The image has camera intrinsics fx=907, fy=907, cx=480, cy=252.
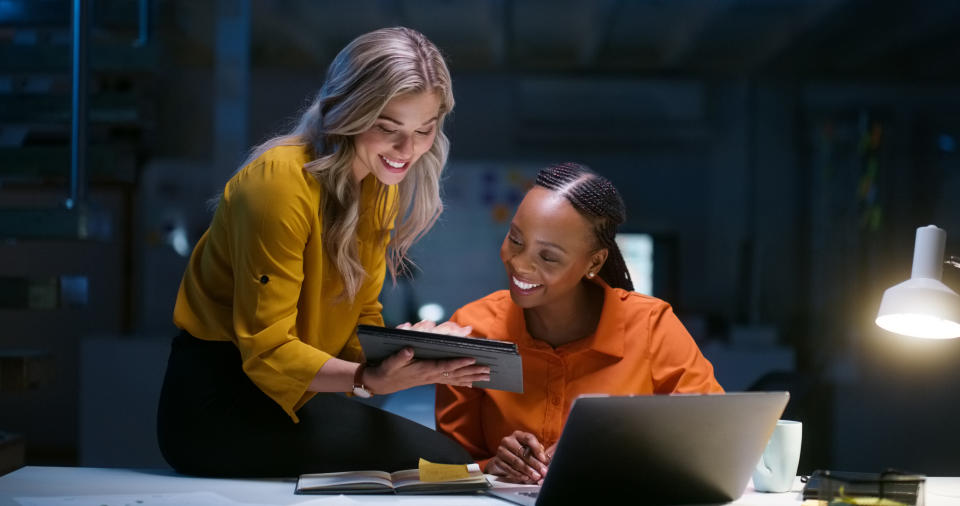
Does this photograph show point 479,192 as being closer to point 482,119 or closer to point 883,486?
point 482,119

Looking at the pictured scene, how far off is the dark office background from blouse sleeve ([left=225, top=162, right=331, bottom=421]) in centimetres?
231

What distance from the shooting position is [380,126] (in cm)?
174

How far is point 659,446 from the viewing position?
136cm

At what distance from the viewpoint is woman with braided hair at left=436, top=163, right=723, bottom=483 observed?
1.84 metres

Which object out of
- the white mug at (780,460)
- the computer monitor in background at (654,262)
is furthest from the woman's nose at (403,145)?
the computer monitor in background at (654,262)

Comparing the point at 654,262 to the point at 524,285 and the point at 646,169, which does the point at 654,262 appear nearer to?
the point at 646,169

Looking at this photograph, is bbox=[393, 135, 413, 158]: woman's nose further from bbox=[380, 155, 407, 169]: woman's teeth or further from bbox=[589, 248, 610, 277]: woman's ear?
bbox=[589, 248, 610, 277]: woman's ear

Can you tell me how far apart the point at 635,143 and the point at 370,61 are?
19.4ft

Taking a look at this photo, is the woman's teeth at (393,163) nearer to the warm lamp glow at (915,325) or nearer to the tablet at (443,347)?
the tablet at (443,347)

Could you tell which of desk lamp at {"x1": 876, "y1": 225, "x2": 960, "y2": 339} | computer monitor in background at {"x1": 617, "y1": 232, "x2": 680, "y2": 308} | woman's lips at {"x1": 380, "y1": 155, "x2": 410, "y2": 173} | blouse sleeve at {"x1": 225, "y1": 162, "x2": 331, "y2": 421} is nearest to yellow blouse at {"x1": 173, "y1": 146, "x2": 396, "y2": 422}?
blouse sleeve at {"x1": 225, "y1": 162, "x2": 331, "y2": 421}

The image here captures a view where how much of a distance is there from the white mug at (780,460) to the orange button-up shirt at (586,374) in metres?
0.22

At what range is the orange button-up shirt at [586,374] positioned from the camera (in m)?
1.84

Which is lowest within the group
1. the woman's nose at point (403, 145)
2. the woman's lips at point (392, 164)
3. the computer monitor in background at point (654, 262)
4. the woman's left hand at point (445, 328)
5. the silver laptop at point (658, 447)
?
the computer monitor in background at point (654, 262)

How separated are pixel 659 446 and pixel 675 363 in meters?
0.52
